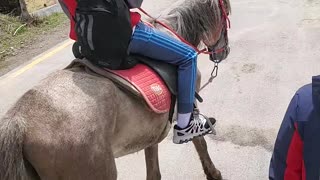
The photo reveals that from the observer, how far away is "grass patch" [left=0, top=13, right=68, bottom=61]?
9.10 metres

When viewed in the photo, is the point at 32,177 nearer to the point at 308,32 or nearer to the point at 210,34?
the point at 210,34

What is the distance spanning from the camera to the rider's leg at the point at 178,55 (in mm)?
3021

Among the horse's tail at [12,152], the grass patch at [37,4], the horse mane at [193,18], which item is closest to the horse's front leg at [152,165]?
the horse mane at [193,18]

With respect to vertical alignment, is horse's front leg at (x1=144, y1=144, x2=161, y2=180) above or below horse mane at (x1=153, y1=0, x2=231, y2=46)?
below

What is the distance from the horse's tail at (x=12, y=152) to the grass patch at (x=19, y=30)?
6710 mm

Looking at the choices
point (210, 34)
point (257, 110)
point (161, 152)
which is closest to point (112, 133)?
point (210, 34)

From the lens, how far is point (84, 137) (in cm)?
246

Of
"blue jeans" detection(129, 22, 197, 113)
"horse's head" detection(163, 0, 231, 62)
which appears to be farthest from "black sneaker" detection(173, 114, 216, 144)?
"horse's head" detection(163, 0, 231, 62)

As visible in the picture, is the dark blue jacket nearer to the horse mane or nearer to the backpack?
the backpack

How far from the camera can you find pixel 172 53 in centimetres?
314

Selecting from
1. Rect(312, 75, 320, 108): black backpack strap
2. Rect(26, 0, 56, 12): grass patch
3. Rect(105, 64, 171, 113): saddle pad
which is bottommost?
Rect(26, 0, 56, 12): grass patch

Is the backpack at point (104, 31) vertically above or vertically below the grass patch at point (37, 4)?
above

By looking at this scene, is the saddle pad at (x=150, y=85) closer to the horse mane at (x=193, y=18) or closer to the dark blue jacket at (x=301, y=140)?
the horse mane at (x=193, y=18)

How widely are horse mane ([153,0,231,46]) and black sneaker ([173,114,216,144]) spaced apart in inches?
Answer: 28.5
